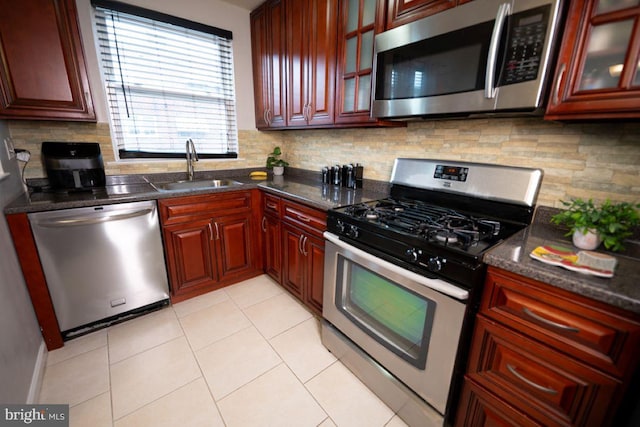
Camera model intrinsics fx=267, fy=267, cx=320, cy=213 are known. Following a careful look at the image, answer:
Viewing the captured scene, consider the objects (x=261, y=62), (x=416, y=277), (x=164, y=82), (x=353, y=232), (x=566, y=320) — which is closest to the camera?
(x=566, y=320)

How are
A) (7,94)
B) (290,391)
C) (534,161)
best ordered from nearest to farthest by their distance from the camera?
1. (534,161)
2. (290,391)
3. (7,94)

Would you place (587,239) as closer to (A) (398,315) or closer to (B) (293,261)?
(A) (398,315)

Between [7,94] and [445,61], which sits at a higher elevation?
[445,61]

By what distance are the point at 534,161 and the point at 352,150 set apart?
1.23m

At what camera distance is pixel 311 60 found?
1.97 meters

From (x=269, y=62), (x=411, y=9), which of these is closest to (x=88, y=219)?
(x=269, y=62)

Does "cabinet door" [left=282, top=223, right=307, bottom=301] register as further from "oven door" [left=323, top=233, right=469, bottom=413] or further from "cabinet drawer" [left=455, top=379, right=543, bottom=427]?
"cabinet drawer" [left=455, top=379, right=543, bottom=427]

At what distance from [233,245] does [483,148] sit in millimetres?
1985

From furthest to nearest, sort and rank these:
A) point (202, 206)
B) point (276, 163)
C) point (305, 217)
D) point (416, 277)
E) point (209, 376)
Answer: point (276, 163) → point (202, 206) → point (305, 217) → point (209, 376) → point (416, 277)

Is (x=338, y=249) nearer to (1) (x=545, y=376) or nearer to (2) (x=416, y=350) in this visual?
(2) (x=416, y=350)

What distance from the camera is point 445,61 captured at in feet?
4.10

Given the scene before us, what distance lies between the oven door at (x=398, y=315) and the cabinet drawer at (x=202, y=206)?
A: 1.05 metres

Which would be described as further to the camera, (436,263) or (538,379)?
(436,263)

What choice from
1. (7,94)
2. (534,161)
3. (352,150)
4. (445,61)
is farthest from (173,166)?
(534,161)
